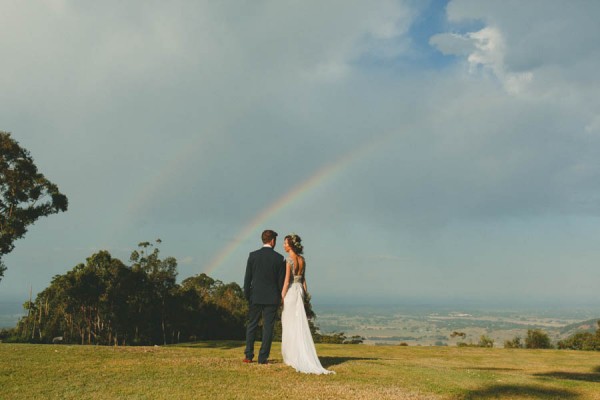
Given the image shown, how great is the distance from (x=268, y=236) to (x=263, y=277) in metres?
1.11

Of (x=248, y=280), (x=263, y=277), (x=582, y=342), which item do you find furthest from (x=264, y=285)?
(x=582, y=342)

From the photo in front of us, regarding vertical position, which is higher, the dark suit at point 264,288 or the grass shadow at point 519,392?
the dark suit at point 264,288

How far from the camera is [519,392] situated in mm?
10562

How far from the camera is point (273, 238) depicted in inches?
476

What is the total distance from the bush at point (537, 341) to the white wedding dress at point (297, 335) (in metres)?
46.4

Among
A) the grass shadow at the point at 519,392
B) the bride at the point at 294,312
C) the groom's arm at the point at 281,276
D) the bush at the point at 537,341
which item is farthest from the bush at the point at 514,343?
the groom's arm at the point at 281,276

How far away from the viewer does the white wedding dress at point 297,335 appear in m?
11.6

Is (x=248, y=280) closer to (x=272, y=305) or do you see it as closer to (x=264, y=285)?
(x=264, y=285)

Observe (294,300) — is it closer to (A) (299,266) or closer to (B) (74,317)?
(A) (299,266)

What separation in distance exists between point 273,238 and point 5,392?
6570 mm

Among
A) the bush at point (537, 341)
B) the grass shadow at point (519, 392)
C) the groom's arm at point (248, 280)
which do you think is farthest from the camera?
the bush at point (537, 341)

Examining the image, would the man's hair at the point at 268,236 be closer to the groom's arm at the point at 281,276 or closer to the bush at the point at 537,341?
Result: the groom's arm at the point at 281,276

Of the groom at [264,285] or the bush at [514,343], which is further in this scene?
the bush at [514,343]

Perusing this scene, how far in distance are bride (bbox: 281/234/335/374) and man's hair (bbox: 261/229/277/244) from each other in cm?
88
